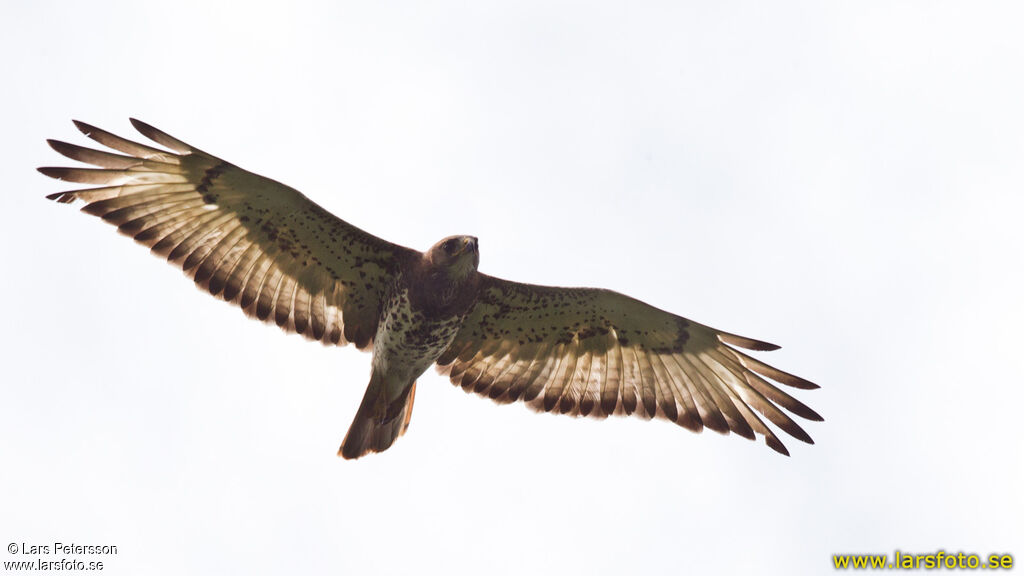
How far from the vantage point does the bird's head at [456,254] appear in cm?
1102

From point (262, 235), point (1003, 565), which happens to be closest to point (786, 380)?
point (1003, 565)

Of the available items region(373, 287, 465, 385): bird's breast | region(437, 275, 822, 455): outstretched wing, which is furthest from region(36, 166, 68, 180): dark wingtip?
A: region(437, 275, 822, 455): outstretched wing

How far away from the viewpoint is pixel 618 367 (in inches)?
490

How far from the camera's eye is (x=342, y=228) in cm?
1134

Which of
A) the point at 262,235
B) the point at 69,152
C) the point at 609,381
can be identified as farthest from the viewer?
the point at 609,381

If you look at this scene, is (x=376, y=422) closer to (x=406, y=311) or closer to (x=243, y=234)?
(x=406, y=311)

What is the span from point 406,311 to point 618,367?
244cm

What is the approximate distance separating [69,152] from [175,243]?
1279 millimetres

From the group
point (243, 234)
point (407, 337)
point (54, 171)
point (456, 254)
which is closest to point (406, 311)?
point (407, 337)

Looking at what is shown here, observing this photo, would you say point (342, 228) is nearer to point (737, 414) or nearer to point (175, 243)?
point (175, 243)

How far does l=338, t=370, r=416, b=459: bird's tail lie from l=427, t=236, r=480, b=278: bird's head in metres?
1.46

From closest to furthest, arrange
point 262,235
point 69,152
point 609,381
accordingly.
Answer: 1. point 69,152
2. point 262,235
3. point 609,381

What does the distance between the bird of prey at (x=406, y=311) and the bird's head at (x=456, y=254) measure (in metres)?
0.01

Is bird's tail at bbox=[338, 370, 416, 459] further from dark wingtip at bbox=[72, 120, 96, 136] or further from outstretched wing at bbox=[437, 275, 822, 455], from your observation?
dark wingtip at bbox=[72, 120, 96, 136]
